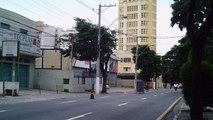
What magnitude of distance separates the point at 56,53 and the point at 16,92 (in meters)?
24.4

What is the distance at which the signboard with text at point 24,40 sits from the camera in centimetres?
3674

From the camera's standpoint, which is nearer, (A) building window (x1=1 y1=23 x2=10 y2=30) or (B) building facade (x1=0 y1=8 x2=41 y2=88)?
(B) building facade (x1=0 y1=8 x2=41 y2=88)

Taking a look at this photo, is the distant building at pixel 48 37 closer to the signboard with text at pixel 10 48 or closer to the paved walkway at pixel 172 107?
the paved walkway at pixel 172 107

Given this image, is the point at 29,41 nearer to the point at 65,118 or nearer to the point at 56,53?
the point at 56,53

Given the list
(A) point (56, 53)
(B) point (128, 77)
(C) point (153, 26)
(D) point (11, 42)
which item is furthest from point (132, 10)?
(D) point (11, 42)

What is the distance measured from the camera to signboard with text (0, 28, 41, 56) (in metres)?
36.7

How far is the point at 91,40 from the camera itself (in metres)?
51.7

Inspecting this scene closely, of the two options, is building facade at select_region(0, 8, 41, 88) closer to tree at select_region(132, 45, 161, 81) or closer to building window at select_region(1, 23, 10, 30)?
building window at select_region(1, 23, 10, 30)

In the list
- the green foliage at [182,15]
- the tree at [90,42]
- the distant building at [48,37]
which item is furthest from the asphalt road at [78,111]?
the distant building at [48,37]

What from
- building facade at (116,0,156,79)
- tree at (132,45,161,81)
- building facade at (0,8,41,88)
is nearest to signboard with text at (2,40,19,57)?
building facade at (0,8,41,88)

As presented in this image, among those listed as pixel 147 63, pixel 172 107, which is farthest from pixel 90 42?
pixel 147 63

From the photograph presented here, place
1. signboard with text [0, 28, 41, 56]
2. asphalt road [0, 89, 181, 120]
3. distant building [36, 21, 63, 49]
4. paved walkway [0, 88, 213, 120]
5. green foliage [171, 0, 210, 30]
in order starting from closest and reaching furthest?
asphalt road [0, 89, 181, 120] → paved walkway [0, 88, 213, 120] → green foliage [171, 0, 210, 30] → signboard with text [0, 28, 41, 56] → distant building [36, 21, 63, 49]

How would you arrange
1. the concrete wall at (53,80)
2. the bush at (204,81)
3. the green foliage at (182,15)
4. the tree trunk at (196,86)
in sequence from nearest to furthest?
the tree trunk at (196,86)
the bush at (204,81)
the green foliage at (182,15)
the concrete wall at (53,80)

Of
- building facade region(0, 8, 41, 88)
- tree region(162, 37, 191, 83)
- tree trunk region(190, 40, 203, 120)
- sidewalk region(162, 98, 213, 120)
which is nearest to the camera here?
tree trunk region(190, 40, 203, 120)
